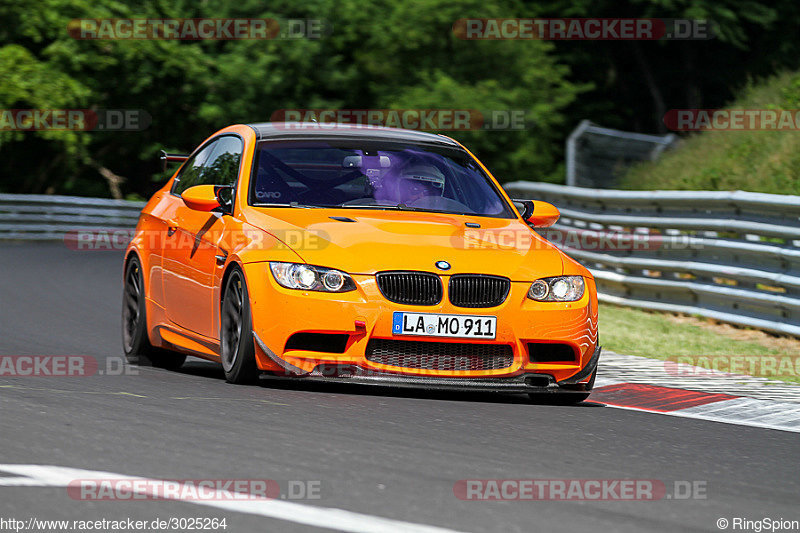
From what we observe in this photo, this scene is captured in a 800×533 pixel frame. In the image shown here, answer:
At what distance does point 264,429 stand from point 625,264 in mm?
8871

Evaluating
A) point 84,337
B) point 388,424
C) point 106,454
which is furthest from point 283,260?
point 84,337

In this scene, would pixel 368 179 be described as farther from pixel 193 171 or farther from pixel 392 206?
pixel 193 171

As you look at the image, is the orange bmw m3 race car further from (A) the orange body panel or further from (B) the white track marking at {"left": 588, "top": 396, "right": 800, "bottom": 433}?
(B) the white track marking at {"left": 588, "top": 396, "right": 800, "bottom": 433}

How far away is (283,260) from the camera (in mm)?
8164

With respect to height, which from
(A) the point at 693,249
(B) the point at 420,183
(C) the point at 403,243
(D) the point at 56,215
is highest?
(B) the point at 420,183

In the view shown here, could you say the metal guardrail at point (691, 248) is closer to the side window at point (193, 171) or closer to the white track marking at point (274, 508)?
the side window at point (193, 171)

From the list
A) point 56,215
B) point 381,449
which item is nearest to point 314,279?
point 381,449

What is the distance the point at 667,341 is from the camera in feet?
40.5

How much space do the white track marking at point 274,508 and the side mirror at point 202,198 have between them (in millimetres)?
3474

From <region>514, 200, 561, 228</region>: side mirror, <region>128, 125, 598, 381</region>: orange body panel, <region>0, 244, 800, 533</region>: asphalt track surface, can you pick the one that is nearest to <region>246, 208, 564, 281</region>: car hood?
<region>128, 125, 598, 381</region>: orange body panel

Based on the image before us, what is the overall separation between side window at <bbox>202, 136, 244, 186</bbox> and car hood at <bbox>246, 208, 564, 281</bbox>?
790mm

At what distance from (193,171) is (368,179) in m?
1.63

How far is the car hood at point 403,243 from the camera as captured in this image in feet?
26.9

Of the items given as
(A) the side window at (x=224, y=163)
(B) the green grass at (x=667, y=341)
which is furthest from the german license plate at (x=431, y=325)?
(B) the green grass at (x=667, y=341)
